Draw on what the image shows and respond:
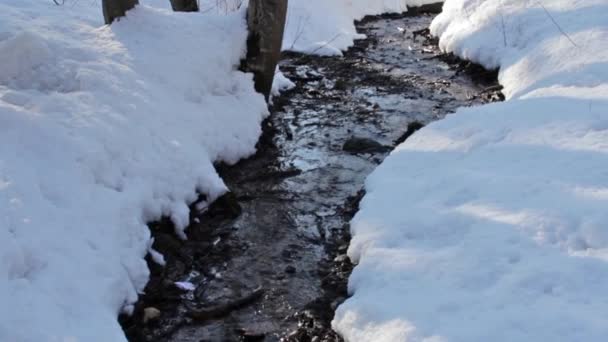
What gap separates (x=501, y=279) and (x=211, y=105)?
16.6ft

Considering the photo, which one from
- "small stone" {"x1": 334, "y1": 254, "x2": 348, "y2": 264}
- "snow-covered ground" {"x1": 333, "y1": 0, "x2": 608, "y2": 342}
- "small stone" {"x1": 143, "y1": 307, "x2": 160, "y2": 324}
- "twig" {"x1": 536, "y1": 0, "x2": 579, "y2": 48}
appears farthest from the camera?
"twig" {"x1": 536, "y1": 0, "x2": 579, "y2": 48}

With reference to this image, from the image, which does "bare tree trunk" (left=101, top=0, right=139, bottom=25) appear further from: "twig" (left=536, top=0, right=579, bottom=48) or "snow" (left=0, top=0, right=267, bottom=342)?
"twig" (left=536, top=0, right=579, bottom=48)

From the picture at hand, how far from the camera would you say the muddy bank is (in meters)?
5.21

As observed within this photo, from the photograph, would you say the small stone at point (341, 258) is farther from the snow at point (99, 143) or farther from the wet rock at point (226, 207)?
the snow at point (99, 143)

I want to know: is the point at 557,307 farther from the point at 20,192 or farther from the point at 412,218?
the point at 20,192

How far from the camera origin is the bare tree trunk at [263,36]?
9234 millimetres

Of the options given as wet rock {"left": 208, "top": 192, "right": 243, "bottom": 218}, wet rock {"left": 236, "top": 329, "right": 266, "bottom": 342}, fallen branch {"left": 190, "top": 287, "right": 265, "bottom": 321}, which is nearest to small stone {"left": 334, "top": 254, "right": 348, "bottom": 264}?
fallen branch {"left": 190, "top": 287, "right": 265, "bottom": 321}

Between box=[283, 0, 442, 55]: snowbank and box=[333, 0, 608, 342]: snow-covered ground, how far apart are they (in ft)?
22.4

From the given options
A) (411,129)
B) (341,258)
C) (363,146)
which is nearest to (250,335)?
(341,258)

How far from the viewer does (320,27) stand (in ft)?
51.2

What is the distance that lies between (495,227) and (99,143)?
377 centimetres

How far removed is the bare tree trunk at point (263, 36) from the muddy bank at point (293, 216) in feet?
2.56

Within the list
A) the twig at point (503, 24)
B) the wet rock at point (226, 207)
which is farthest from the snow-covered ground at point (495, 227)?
the twig at point (503, 24)

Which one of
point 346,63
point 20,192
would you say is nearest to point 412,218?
point 20,192
